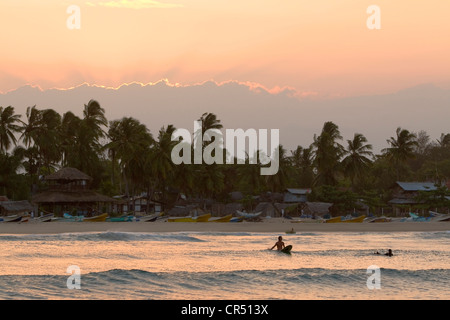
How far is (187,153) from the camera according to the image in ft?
229

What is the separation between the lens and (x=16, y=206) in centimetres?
6216

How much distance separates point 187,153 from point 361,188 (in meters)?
25.8

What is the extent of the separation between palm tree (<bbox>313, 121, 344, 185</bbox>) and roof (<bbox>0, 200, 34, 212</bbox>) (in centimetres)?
3473

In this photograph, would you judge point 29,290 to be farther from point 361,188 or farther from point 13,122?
point 361,188

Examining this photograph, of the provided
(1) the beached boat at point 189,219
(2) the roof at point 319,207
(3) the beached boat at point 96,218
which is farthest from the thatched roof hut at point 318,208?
(3) the beached boat at point 96,218

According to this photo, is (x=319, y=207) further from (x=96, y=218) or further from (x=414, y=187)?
(x=96, y=218)

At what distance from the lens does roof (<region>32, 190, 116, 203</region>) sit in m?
59.8

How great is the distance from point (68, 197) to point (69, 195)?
0.39 metres

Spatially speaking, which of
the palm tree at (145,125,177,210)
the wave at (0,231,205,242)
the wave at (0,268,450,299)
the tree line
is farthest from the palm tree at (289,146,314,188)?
the wave at (0,268,450,299)

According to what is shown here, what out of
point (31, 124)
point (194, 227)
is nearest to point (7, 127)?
point (31, 124)
